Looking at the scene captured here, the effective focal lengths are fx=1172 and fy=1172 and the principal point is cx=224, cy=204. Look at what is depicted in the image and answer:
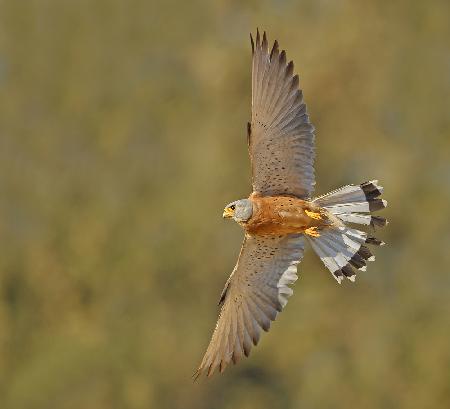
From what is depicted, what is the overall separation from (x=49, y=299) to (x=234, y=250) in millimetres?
6562

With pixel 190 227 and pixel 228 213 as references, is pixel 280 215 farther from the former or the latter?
pixel 190 227

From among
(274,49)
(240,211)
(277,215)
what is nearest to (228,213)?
(240,211)

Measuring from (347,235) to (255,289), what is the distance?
80 centimetres

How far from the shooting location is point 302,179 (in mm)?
8570

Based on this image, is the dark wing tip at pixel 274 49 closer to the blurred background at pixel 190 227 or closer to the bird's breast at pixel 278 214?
the bird's breast at pixel 278 214

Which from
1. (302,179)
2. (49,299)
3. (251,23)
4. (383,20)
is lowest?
(302,179)

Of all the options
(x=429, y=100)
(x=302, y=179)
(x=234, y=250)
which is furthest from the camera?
(x=429, y=100)

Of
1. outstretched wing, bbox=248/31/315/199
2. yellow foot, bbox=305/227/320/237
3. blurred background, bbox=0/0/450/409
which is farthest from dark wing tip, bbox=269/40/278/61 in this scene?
blurred background, bbox=0/0/450/409

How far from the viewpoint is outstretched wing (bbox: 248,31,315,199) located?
842 centimetres

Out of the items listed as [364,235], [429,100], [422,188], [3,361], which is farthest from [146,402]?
[364,235]

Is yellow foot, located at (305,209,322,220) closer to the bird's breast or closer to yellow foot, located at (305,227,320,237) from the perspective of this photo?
the bird's breast

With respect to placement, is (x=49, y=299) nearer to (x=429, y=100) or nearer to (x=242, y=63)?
(x=242, y=63)

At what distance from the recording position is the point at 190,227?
26.9 m

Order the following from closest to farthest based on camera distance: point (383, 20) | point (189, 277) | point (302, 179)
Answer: point (302, 179)
point (189, 277)
point (383, 20)
